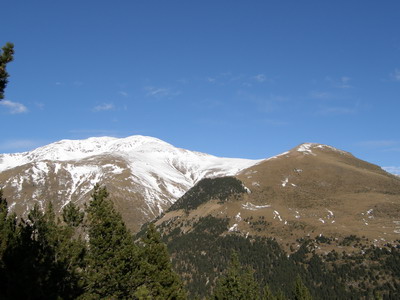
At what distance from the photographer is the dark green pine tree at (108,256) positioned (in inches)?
1006

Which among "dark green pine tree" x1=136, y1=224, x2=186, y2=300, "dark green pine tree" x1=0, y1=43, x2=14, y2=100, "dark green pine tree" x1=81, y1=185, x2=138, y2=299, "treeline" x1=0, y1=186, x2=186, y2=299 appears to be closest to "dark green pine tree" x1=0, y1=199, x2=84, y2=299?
→ "treeline" x1=0, y1=186, x2=186, y2=299

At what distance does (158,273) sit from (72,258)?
9621 mm

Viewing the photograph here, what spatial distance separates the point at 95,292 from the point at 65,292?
3050 millimetres

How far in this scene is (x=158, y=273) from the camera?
1232 inches

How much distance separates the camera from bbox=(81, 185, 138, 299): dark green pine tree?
2556 cm

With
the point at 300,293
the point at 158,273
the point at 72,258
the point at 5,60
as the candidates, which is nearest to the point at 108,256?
the point at 72,258

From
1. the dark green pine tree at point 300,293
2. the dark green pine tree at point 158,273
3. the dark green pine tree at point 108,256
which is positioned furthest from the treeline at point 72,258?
the dark green pine tree at point 300,293

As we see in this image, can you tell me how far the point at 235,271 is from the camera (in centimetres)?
4522

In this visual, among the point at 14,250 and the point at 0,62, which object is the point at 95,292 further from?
the point at 0,62

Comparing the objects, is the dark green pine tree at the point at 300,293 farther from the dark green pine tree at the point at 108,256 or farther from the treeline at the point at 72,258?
the dark green pine tree at the point at 108,256

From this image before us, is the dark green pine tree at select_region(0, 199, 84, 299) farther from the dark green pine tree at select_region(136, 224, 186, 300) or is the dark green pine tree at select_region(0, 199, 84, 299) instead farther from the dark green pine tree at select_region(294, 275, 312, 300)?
the dark green pine tree at select_region(294, 275, 312, 300)

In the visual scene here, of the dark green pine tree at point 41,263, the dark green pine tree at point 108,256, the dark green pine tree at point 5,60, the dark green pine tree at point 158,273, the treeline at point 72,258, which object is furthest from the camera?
the dark green pine tree at point 158,273

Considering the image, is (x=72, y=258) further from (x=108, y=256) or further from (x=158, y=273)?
(x=158, y=273)

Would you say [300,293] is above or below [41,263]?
below
